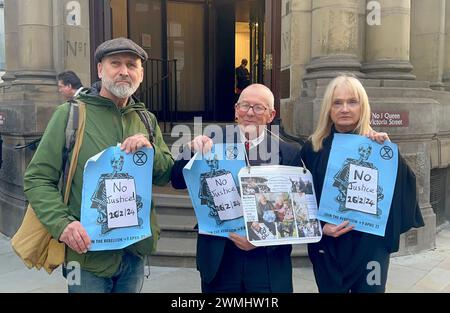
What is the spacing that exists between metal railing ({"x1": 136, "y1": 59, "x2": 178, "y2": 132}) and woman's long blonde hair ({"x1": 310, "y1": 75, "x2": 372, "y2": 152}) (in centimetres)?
872

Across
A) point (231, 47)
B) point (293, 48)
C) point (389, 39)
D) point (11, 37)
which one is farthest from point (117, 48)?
point (231, 47)

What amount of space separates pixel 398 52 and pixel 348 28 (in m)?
0.75

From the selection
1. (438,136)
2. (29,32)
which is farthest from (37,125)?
(438,136)

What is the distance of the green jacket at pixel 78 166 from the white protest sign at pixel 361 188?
3.56 ft

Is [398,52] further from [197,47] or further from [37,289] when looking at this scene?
[197,47]

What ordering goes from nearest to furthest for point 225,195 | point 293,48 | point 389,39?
point 225,195
point 389,39
point 293,48

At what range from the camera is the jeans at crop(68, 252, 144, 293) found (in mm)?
2512

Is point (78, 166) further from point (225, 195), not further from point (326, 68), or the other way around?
point (326, 68)

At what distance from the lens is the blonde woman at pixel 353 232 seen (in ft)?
8.84

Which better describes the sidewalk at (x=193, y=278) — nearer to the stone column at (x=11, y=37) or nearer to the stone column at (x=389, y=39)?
the stone column at (x=389, y=39)

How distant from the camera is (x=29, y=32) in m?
A: 7.04

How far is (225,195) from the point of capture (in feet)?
8.46

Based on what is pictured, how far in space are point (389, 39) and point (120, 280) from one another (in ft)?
16.2
